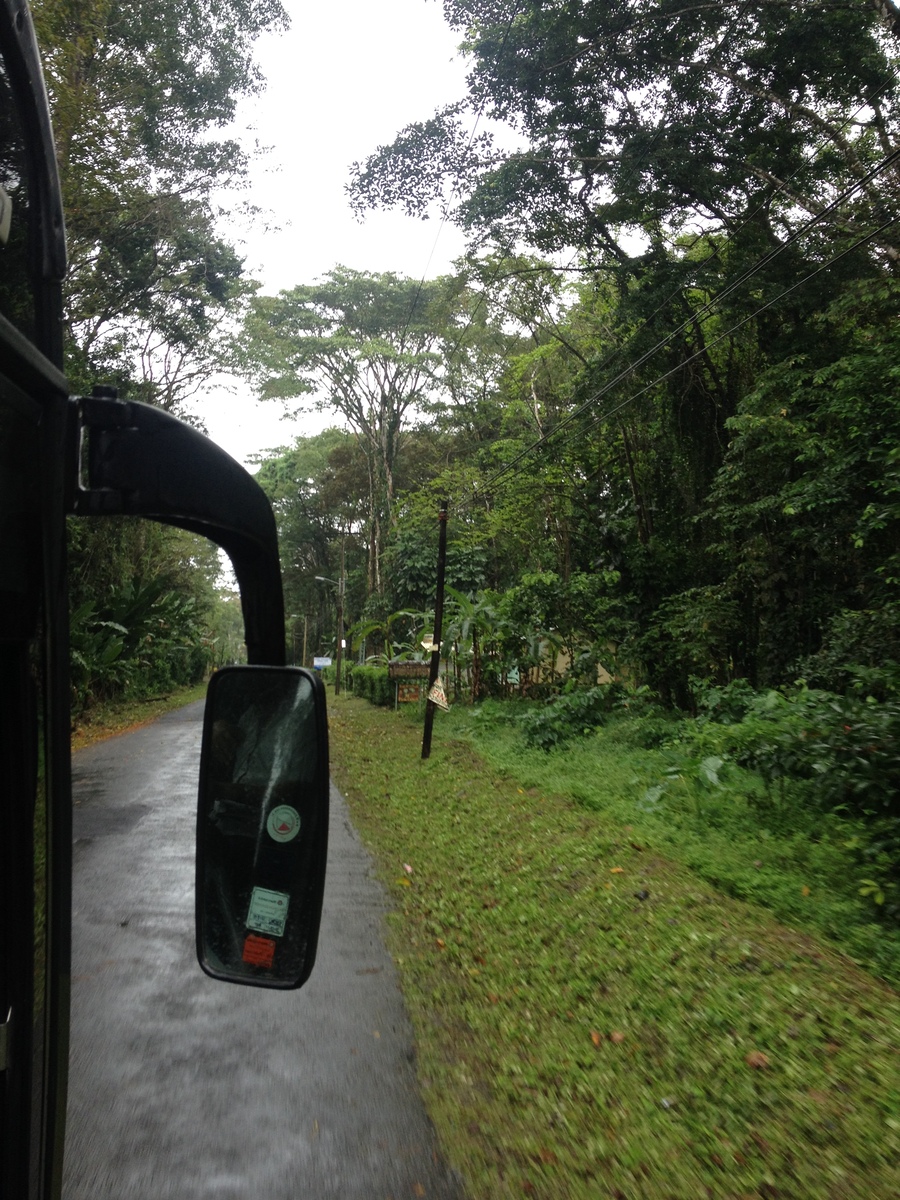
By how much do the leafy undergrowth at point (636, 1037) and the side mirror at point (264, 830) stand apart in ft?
7.39

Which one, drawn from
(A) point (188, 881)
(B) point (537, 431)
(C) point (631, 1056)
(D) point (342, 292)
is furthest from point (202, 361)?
(C) point (631, 1056)

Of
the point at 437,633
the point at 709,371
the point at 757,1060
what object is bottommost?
the point at 757,1060

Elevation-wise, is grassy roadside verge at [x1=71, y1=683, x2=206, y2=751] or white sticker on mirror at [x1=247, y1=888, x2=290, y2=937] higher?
white sticker on mirror at [x1=247, y1=888, x2=290, y2=937]

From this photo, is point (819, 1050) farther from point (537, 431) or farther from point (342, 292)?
point (342, 292)

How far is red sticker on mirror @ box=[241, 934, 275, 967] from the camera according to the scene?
1.47m

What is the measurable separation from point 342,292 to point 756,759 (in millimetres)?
23461

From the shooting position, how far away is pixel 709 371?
49.8ft

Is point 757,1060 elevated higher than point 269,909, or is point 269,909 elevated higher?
point 269,909

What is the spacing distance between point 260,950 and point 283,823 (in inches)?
8.6

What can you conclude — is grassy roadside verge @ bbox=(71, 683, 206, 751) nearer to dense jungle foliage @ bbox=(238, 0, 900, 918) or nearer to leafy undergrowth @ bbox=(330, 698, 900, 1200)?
leafy undergrowth @ bbox=(330, 698, 900, 1200)

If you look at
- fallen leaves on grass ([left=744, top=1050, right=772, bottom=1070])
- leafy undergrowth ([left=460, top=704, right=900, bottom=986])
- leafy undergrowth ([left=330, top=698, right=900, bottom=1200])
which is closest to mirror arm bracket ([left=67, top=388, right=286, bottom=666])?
leafy undergrowth ([left=330, top=698, right=900, bottom=1200])

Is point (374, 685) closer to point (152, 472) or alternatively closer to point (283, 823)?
point (283, 823)

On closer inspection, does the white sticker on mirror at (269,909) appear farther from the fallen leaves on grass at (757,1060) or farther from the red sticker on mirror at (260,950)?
the fallen leaves on grass at (757,1060)

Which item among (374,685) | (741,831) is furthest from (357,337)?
(741,831)
